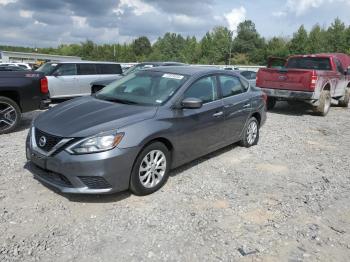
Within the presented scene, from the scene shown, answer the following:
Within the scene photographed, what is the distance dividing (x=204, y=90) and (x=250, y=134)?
1977 millimetres

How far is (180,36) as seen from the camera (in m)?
95.4

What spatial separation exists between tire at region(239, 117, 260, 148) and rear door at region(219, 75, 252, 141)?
29 centimetres

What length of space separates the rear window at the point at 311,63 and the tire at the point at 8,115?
957 cm

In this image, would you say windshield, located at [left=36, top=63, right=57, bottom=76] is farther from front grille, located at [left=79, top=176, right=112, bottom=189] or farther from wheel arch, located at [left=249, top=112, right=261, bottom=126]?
front grille, located at [left=79, top=176, right=112, bottom=189]

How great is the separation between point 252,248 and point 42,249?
6.67ft

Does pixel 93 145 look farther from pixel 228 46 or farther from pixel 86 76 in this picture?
pixel 228 46

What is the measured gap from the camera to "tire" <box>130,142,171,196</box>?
4285mm

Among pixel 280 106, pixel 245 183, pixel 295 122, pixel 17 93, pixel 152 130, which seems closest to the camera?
pixel 152 130

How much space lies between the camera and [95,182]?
400 cm

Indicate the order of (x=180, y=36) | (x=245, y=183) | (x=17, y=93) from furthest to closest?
(x=180, y=36), (x=17, y=93), (x=245, y=183)

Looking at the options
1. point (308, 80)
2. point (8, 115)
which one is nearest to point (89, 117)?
point (8, 115)

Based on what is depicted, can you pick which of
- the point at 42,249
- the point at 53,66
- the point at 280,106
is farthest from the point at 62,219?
the point at 280,106

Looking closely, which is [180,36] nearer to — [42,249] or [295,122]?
[295,122]

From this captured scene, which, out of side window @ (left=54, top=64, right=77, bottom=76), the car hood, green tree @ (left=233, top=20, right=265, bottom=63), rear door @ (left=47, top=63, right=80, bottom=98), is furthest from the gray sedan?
green tree @ (left=233, top=20, right=265, bottom=63)
